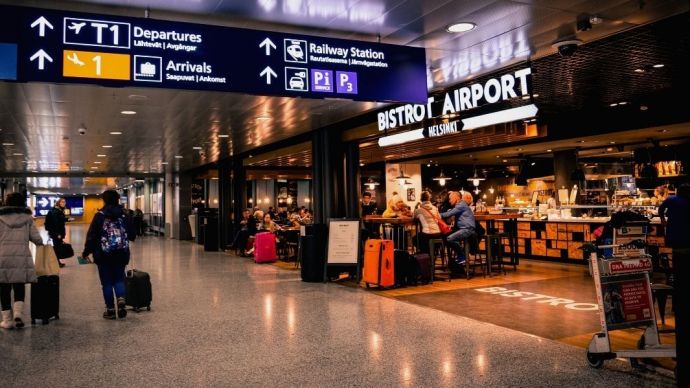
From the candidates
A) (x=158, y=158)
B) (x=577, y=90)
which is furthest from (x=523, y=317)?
(x=158, y=158)

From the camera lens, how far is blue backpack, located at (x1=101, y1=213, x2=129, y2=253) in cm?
637

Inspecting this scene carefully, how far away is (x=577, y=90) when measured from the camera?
8.41 meters

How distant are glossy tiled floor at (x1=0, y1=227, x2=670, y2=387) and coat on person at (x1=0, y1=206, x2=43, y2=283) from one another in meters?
0.62

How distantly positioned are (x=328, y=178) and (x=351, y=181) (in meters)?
0.49

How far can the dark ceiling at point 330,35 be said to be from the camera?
464 centimetres

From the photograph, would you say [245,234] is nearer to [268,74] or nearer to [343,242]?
[343,242]

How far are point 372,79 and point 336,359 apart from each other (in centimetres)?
261

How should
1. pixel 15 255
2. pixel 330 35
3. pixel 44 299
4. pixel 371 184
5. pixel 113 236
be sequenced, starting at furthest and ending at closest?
pixel 371 184 → pixel 113 236 → pixel 44 299 → pixel 15 255 → pixel 330 35

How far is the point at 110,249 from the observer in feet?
20.9

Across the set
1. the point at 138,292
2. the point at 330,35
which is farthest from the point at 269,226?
the point at 330,35

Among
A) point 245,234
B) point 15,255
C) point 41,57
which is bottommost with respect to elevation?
point 245,234

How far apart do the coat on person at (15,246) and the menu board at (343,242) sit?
4.60 metres

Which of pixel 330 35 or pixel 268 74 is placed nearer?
pixel 268 74

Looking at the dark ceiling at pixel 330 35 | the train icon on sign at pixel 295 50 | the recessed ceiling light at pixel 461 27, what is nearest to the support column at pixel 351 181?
the dark ceiling at pixel 330 35
